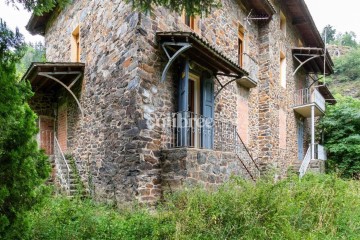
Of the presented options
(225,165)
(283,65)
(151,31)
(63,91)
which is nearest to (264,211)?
(225,165)

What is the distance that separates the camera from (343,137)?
16.3 meters

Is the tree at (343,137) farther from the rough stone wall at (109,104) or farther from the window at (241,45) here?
the rough stone wall at (109,104)

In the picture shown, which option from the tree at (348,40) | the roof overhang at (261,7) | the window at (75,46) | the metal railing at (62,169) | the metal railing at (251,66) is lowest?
the metal railing at (62,169)

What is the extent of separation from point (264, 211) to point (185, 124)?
3012 millimetres

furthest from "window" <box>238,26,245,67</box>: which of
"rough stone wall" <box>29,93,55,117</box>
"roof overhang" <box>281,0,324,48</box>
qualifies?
"rough stone wall" <box>29,93,55,117</box>

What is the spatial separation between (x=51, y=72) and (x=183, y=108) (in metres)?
4.30

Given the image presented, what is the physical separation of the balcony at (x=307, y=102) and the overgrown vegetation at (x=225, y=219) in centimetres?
986

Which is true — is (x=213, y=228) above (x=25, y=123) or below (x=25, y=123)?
below

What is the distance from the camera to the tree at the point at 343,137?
15027 mm

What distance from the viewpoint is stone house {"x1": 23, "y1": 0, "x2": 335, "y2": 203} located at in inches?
276

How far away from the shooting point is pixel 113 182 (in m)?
7.38

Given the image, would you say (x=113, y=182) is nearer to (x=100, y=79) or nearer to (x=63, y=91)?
(x=100, y=79)

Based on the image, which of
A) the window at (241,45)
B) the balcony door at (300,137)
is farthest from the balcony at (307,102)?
the window at (241,45)

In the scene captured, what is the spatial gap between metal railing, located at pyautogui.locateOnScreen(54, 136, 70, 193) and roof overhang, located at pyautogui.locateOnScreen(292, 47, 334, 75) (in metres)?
11.5
